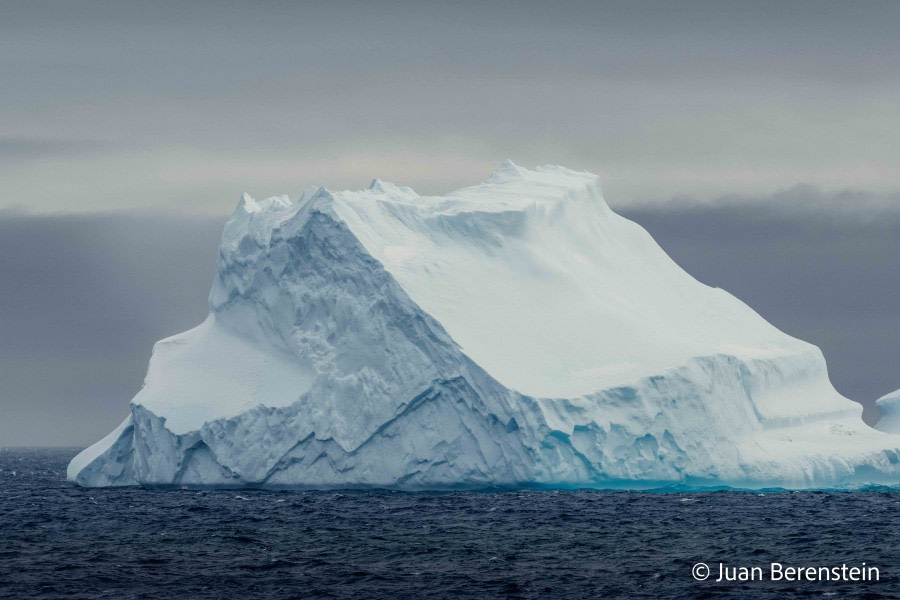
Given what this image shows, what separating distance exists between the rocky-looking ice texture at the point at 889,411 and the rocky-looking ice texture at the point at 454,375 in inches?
62.7

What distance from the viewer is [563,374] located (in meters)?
33.1

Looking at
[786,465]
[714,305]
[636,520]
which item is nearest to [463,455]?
[636,520]

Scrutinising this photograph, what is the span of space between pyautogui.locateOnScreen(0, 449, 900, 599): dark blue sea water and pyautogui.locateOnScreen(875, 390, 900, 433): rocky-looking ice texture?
681cm

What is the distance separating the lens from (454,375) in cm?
3136

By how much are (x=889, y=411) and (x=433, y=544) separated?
814 inches

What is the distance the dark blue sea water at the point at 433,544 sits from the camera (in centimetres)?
1938

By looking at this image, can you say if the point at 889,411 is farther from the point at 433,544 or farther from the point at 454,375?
the point at 433,544

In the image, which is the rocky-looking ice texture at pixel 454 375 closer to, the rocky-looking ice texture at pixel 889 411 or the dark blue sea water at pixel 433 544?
the dark blue sea water at pixel 433 544
